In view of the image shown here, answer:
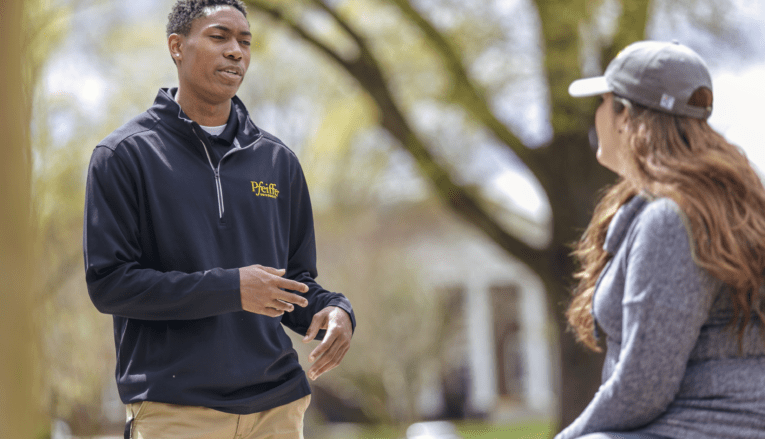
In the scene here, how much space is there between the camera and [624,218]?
202 centimetres

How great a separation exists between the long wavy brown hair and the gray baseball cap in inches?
1.1

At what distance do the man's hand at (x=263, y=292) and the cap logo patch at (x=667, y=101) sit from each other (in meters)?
1.10

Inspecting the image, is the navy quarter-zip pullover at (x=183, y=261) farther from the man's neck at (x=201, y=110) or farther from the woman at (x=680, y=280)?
the woman at (x=680, y=280)

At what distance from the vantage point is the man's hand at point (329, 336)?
7.42ft

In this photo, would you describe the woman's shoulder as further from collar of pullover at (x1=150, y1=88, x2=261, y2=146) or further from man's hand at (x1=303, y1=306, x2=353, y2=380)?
collar of pullover at (x1=150, y1=88, x2=261, y2=146)

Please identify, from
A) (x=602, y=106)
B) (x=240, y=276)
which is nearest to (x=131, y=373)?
(x=240, y=276)

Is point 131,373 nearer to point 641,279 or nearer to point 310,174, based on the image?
point 641,279

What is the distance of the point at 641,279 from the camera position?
187 cm

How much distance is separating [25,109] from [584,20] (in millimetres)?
5782

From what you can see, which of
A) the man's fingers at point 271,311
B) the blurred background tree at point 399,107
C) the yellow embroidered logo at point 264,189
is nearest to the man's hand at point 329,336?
the man's fingers at point 271,311

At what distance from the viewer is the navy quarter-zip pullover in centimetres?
208

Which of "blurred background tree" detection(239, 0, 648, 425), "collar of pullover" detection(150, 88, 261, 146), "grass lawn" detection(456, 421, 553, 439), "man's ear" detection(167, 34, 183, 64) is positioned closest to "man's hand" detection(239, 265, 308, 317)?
"collar of pullover" detection(150, 88, 261, 146)

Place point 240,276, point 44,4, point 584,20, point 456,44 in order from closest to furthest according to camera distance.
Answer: point 240,276 → point 584,20 → point 44,4 → point 456,44

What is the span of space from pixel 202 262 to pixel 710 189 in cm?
140
